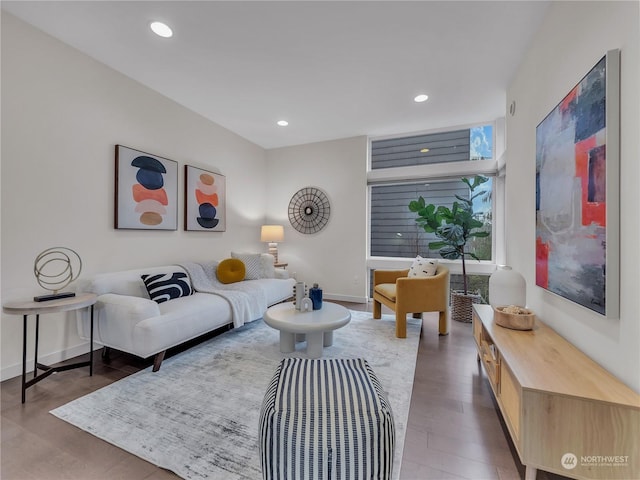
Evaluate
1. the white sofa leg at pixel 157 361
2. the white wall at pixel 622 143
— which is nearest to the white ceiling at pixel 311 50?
the white wall at pixel 622 143

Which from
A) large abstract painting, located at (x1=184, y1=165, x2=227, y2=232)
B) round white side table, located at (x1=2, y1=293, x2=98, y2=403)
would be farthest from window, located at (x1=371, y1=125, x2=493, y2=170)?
round white side table, located at (x1=2, y1=293, x2=98, y2=403)

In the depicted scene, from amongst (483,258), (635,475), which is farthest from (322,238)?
(635,475)

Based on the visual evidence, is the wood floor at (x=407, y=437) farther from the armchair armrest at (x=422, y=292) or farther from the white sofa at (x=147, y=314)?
the armchair armrest at (x=422, y=292)

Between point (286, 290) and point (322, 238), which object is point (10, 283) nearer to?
point (286, 290)

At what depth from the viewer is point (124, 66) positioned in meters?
2.75

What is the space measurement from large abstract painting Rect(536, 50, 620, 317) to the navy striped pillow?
3226 millimetres

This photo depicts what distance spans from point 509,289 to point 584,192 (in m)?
0.82

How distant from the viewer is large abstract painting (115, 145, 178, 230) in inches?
113

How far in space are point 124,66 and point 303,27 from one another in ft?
6.24

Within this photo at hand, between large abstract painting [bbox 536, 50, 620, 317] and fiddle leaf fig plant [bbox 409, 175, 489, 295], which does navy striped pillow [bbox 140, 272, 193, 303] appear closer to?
fiddle leaf fig plant [bbox 409, 175, 489, 295]

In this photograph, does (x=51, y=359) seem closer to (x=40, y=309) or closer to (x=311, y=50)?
(x=40, y=309)


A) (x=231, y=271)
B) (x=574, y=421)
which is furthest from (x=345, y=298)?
(x=574, y=421)

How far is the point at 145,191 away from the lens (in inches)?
123

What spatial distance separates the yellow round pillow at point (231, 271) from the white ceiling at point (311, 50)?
6.68 feet
